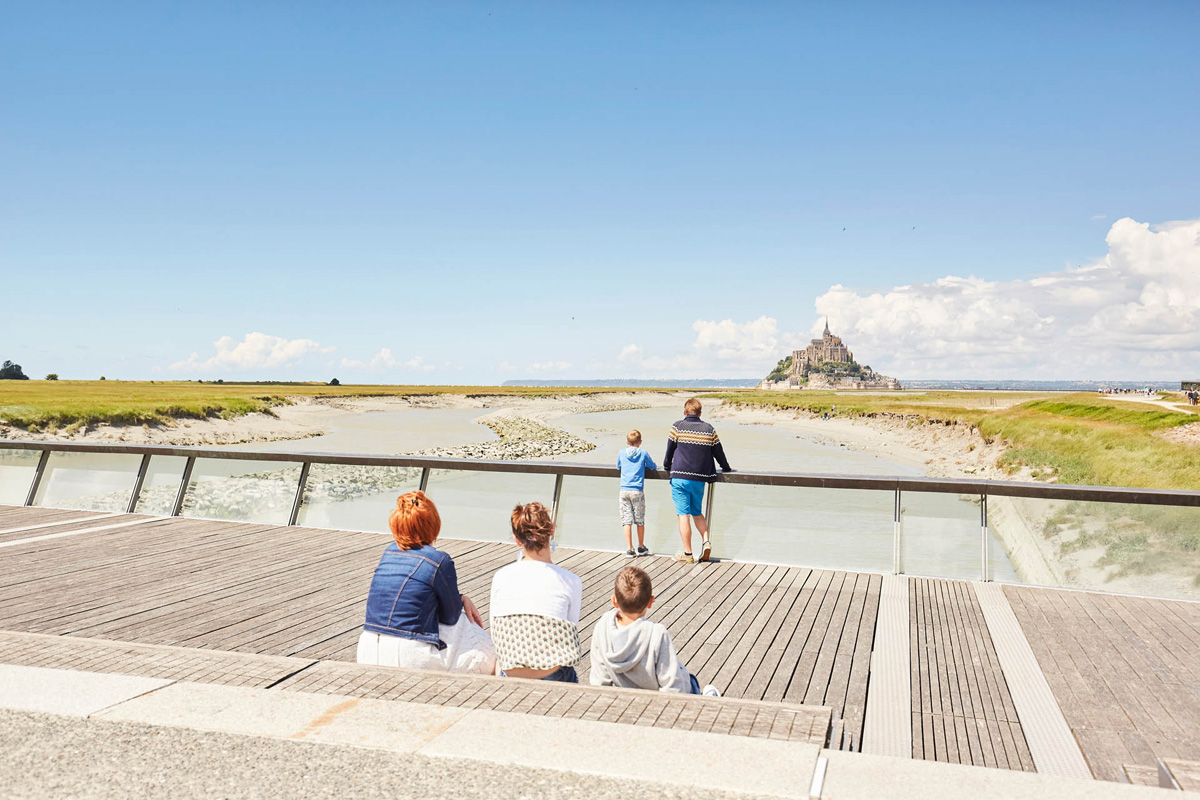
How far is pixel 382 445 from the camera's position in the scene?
186 feet

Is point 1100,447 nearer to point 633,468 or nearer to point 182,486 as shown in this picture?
point 633,468

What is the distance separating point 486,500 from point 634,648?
20.1ft

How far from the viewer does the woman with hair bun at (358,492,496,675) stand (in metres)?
4.20

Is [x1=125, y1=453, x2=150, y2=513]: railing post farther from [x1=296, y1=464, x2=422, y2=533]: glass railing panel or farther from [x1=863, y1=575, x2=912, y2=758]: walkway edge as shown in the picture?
[x1=863, y1=575, x2=912, y2=758]: walkway edge

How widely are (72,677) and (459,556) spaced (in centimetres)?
505

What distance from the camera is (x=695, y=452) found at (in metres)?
8.78

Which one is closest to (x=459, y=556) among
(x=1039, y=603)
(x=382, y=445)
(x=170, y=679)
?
(x=170, y=679)

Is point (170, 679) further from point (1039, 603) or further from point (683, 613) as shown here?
point (1039, 603)

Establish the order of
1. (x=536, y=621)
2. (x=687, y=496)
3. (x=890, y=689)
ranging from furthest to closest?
(x=687, y=496) → (x=890, y=689) → (x=536, y=621)

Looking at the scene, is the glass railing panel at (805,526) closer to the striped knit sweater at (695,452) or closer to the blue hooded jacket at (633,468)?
the striped knit sweater at (695,452)

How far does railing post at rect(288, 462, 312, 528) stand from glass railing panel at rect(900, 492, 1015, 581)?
24.1 ft

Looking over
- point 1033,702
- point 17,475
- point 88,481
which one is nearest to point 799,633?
point 1033,702

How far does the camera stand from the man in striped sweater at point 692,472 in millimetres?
8711

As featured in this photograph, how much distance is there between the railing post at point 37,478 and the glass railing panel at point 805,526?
9.63 m
